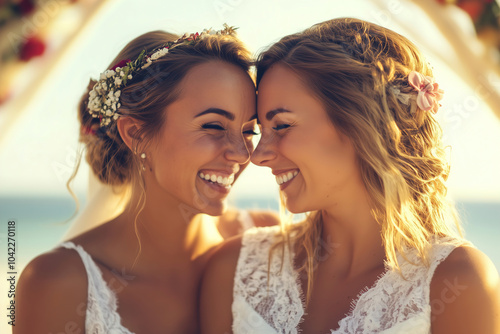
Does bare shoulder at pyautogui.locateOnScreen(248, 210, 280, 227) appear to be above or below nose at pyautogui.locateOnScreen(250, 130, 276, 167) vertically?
below

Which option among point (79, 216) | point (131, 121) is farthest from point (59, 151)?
point (131, 121)

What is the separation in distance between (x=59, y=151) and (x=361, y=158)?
7.40 ft

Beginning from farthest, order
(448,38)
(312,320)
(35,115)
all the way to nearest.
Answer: (35,115) → (448,38) → (312,320)

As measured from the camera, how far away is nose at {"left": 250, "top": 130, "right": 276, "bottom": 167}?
114 inches

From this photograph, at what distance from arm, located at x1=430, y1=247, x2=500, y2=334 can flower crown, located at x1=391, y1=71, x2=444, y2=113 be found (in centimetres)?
81

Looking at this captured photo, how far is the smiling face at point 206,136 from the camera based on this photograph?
2969 millimetres

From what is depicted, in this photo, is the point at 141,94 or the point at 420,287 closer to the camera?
the point at 420,287

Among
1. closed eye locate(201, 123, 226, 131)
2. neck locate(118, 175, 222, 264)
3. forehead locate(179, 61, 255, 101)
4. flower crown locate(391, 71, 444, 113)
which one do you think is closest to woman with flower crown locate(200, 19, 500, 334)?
flower crown locate(391, 71, 444, 113)

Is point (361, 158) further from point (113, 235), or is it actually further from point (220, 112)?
point (113, 235)

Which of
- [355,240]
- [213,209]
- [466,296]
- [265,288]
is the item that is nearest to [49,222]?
[213,209]

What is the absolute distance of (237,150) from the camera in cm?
301

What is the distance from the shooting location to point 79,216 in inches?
164

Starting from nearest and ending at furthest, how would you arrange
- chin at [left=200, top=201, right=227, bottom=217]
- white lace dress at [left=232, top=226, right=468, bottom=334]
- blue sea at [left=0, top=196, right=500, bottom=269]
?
1. white lace dress at [left=232, top=226, right=468, bottom=334]
2. chin at [left=200, top=201, right=227, bottom=217]
3. blue sea at [left=0, top=196, right=500, bottom=269]

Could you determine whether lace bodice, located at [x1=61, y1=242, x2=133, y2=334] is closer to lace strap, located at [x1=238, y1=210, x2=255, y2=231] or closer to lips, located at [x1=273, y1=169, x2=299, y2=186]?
lips, located at [x1=273, y1=169, x2=299, y2=186]
